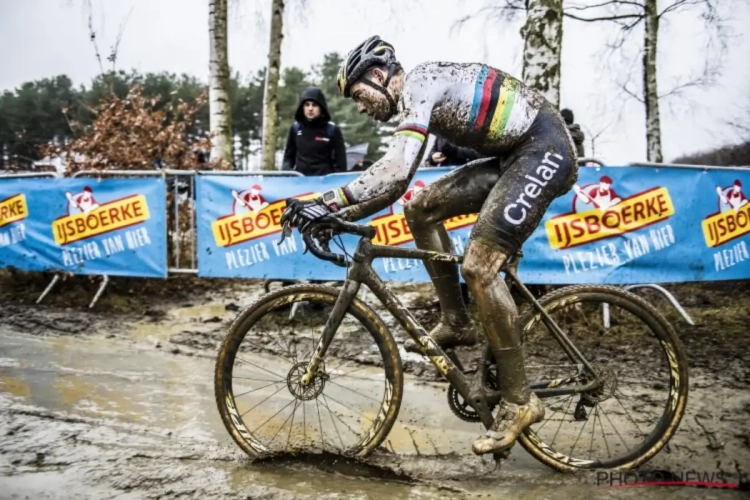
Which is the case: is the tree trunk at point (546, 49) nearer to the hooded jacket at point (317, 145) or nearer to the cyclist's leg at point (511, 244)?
the hooded jacket at point (317, 145)

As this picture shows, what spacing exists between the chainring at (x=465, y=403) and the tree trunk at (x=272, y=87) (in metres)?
10.3

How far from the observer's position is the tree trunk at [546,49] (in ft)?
20.5

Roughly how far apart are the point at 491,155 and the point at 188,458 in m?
2.12

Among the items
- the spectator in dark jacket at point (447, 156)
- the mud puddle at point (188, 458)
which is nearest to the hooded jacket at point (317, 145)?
the spectator in dark jacket at point (447, 156)

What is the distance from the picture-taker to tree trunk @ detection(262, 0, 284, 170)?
502 inches

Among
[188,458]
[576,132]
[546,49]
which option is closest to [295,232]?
[576,132]

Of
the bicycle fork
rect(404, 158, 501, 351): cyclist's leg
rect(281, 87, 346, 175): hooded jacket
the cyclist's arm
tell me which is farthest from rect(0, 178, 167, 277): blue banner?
the cyclist's arm

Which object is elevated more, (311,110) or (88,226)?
(311,110)

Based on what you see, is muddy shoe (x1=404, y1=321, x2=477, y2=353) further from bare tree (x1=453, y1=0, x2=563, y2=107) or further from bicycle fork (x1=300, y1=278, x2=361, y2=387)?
bare tree (x1=453, y1=0, x2=563, y2=107)

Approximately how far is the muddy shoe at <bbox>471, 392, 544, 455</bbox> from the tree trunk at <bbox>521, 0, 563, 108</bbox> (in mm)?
4290

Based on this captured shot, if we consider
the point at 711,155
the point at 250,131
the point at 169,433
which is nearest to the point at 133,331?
the point at 169,433

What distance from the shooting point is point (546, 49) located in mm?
6285

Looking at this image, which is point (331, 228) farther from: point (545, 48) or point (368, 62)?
point (545, 48)

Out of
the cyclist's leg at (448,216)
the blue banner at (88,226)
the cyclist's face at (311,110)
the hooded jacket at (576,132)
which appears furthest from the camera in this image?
the cyclist's face at (311,110)
